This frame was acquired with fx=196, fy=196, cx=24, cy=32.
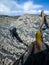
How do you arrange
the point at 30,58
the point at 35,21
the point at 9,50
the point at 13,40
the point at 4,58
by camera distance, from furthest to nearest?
the point at 35,21 → the point at 13,40 → the point at 9,50 → the point at 4,58 → the point at 30,58

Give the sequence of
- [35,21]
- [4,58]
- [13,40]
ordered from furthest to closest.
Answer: [35,21] < [13,40] < [4,58]

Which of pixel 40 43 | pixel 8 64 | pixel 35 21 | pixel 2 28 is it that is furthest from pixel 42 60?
pixel 35 21

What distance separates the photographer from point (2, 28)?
991 cm

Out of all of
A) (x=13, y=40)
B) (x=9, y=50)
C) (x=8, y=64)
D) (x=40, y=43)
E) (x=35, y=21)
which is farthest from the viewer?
(x=35, y=21)

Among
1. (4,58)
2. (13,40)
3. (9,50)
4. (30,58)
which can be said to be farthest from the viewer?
(13,40)

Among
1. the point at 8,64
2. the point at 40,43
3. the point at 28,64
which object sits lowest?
the point at 8,64

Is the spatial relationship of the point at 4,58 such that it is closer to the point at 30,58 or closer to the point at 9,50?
the point at 9,50

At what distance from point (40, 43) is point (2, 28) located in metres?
6.23

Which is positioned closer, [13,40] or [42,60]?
[42,60]

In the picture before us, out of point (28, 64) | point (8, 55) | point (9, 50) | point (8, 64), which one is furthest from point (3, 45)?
point (28, 64)

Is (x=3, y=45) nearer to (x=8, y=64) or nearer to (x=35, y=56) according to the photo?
(x=8, y=64)

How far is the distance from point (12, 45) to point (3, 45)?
48 cm

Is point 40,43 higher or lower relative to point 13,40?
higher

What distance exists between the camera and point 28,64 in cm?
414
